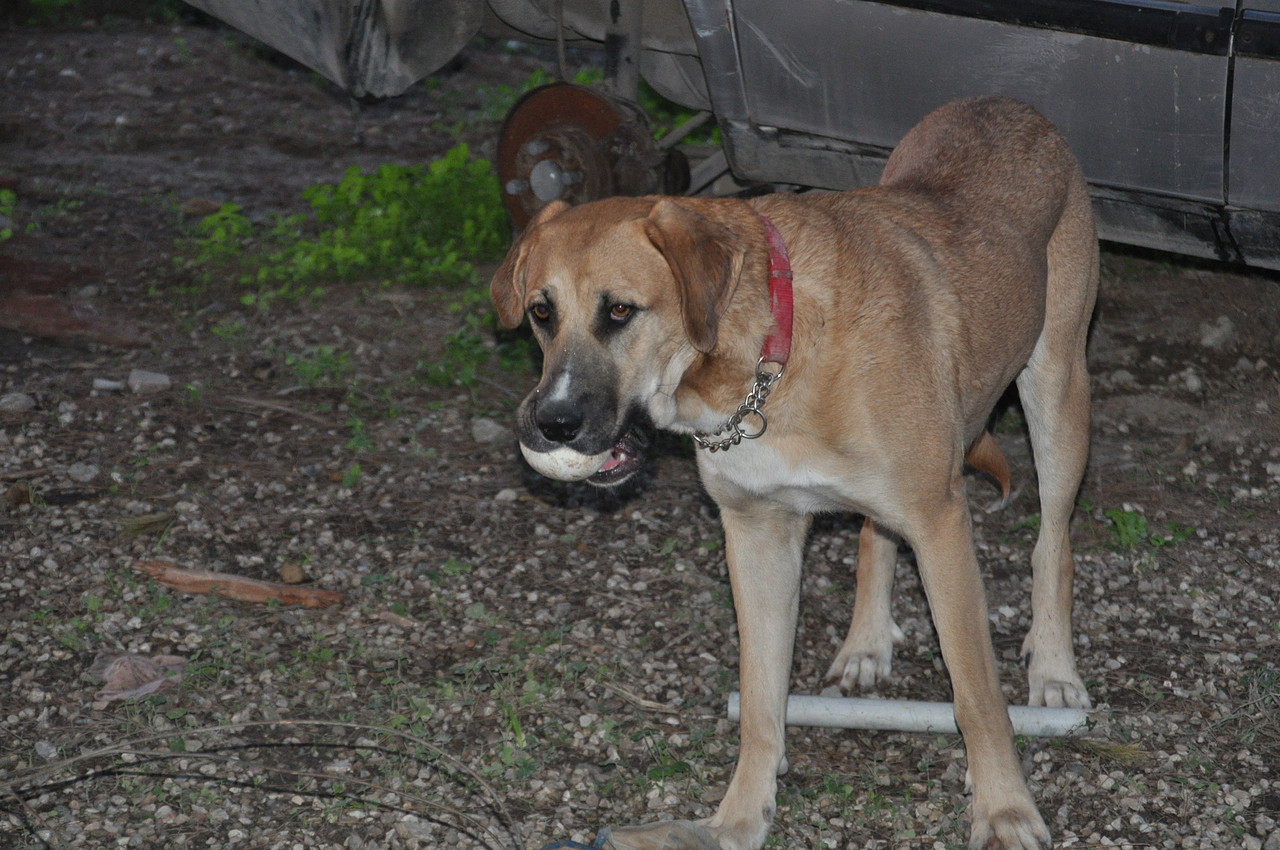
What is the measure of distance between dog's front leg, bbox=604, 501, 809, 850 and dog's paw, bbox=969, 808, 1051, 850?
0.56 meters

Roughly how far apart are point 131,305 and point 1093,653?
505cm

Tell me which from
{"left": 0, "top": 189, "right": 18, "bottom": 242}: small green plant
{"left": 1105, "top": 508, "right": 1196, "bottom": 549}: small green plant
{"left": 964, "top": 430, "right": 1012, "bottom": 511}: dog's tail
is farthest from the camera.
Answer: {"left": 0, "top": 189, "right": 18, "bottom": 242}: small green plant

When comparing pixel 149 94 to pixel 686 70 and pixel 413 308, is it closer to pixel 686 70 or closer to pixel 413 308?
pixel 413 308

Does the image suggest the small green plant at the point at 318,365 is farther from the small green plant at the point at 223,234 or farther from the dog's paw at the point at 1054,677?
the dog's paw at the point at 1054,677

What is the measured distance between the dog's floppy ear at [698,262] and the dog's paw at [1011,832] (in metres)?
1.47

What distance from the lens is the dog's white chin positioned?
3064 millimetres

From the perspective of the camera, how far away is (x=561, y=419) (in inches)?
118

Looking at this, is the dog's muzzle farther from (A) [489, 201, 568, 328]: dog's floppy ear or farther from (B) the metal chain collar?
(A) [489, 201, 568, 328]: dog's floppy ear

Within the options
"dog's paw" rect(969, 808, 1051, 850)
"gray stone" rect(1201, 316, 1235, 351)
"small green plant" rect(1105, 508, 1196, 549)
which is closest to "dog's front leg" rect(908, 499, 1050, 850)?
"dog's paw" rect(969, 808, 1051, 850)

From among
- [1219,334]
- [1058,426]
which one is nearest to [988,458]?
[1058,426]

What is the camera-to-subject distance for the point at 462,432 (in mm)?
5668

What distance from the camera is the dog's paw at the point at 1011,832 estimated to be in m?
3.34

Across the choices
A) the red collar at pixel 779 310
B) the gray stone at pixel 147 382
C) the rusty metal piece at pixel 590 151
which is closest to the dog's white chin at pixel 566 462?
the red collar at pixel 779 310

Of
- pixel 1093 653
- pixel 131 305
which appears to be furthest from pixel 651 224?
pixel 131 305
